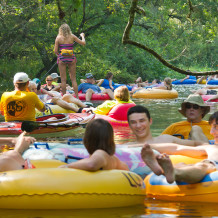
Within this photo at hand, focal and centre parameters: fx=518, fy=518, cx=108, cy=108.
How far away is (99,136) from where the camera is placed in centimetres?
407

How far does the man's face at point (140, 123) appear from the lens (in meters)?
5.17

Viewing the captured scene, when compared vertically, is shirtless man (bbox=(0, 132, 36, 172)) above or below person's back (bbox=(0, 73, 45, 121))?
below

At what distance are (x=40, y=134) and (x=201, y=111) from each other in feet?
10.7

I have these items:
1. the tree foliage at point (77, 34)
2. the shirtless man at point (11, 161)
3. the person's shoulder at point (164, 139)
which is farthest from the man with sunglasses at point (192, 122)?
the tree foliage at point (77, 34)

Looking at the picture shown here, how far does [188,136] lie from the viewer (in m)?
5.75

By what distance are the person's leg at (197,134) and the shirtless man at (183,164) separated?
31 cm

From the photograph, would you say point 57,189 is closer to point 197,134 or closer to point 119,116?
point 197,134

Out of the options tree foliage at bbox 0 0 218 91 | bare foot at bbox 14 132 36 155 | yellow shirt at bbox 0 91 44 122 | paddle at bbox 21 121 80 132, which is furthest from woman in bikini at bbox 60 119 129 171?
tree foliage at bbox 0 0 218 91

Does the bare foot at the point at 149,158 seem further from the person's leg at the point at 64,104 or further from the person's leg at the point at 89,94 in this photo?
the person's leg at the point at 89,94

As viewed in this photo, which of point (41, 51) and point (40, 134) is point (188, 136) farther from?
point (41, 51)

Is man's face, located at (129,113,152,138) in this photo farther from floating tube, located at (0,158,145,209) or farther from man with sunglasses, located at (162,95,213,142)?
floating tube, located at (0,158,145,209)

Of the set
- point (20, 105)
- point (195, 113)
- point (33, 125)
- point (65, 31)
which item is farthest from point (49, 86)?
point (195, 113)

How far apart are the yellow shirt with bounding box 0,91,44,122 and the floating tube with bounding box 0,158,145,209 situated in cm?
351

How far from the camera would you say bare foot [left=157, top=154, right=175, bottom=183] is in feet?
12.8
